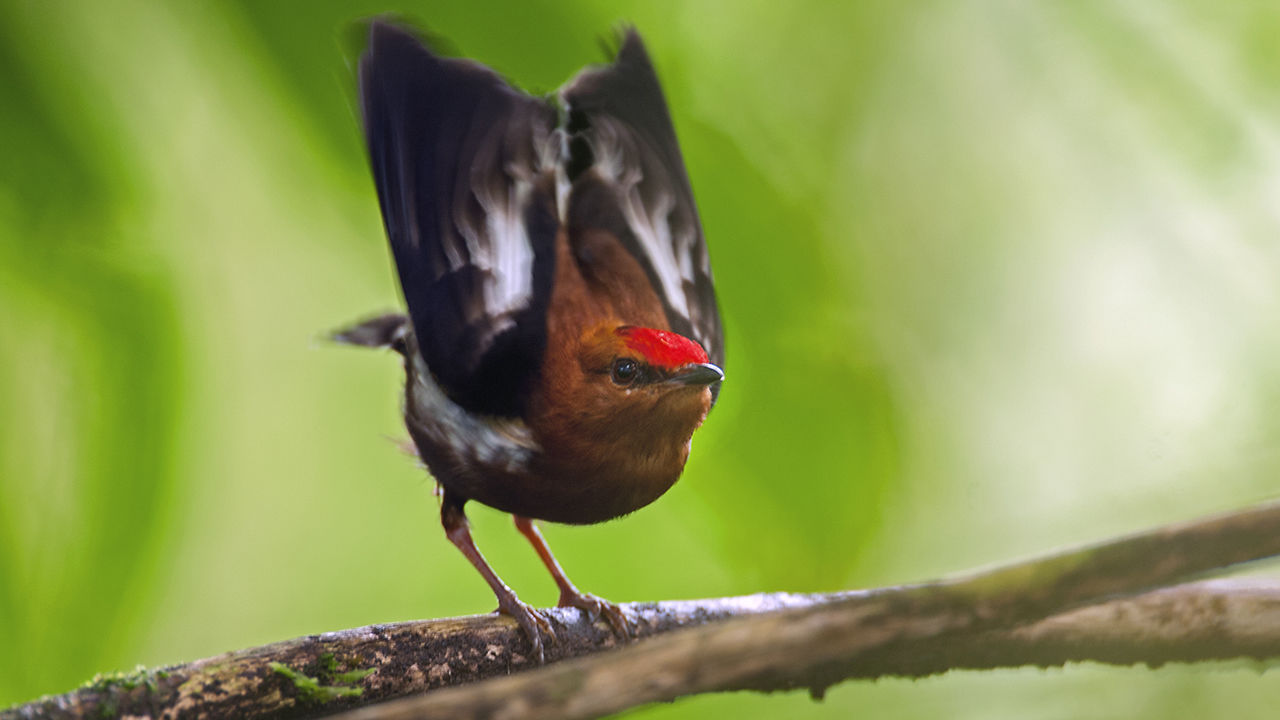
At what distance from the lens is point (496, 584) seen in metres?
1.15

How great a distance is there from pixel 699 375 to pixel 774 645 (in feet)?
1.36

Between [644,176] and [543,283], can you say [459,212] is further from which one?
[644,176]

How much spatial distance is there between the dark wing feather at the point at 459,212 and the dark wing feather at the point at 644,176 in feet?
0.23

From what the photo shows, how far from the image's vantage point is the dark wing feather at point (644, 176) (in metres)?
1.13

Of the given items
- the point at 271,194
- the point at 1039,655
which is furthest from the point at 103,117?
the point at 1039,655

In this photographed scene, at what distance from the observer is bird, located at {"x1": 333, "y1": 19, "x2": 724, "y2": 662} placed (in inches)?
39.8

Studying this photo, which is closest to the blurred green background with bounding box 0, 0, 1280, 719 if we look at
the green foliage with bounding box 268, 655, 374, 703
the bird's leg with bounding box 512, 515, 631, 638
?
the bird's leg with bounding box 512, 515, 631, 638

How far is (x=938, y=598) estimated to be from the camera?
590 mm

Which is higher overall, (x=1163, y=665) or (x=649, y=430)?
(x=649, y=430)

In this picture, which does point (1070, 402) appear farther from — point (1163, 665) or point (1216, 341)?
point (1163, 665)

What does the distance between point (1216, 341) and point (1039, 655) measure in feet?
1.58

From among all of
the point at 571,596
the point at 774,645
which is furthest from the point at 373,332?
the point at 774,645

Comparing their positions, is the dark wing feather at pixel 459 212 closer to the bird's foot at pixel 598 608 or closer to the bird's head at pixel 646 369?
the bird's head at pixel 646 369

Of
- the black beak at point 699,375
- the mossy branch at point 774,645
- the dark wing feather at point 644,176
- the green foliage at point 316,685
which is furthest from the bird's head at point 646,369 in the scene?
the green foliage at point 316,685
